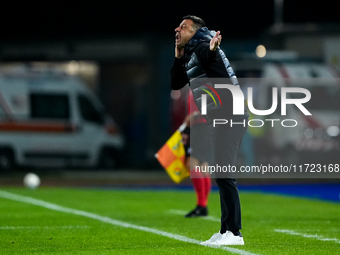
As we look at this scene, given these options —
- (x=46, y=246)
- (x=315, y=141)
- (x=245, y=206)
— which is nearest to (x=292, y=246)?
(x=46, y=246)

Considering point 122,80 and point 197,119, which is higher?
point 197,119

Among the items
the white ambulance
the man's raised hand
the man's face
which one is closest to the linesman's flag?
the man's face

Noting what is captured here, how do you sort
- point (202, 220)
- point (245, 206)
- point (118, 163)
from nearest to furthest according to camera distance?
point (202, 220)
point (245, 206)
point (118, 163)

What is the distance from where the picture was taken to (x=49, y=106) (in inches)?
919

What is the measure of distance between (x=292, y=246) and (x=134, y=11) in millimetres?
23843

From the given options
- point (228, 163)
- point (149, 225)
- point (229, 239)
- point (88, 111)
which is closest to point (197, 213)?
point (149, 225)

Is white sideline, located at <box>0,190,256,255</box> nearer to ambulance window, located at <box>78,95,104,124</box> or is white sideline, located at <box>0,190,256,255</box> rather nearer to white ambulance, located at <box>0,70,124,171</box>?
white ambulance, located at <box>0,70,124,171</box>

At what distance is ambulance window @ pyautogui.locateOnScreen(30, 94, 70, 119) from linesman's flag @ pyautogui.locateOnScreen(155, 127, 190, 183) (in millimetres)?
12091

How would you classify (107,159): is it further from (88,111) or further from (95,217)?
(95,217)

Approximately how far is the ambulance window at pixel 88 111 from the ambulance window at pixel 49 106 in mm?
493

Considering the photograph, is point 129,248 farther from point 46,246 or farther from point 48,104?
point 48,104

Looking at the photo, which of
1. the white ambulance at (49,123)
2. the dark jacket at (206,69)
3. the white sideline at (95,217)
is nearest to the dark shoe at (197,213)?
the white sideline at (95,217)

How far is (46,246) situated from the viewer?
7.73m

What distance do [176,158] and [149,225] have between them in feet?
6.14
